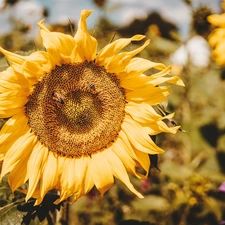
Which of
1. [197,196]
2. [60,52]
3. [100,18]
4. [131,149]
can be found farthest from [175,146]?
[60,52]

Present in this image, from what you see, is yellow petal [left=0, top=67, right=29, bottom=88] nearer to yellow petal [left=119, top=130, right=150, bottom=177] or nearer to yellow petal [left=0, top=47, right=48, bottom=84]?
yellow petal [left=0, top=47, right=48, bottom=84]

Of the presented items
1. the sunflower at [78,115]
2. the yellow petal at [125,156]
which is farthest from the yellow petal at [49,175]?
the yellow petal at [125,156]

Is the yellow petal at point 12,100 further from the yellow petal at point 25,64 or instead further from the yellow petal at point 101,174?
the yellow petal at point 101,174

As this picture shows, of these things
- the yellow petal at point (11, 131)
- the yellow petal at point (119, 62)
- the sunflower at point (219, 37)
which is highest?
the yellow petal at point (119, 62)

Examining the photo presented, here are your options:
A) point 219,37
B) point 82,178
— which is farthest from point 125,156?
point 219,37

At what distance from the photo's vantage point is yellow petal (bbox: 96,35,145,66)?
141cm

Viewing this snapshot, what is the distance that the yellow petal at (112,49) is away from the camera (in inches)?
55.4

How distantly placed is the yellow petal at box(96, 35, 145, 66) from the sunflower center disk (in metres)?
0.07

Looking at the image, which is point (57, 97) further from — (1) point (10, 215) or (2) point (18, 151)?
(1) point (10, 215)

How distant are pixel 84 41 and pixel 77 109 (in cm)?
35

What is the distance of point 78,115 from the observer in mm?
1666

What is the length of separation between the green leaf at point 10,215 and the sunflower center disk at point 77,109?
0.27 metres

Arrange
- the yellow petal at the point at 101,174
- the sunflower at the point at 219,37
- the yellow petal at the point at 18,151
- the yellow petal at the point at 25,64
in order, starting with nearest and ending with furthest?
the yellow petal at the point at 25,64
the yellow petal at the point at 18,151
the yellow petal at the point at 101,174
the sunflower at the point at 219,37

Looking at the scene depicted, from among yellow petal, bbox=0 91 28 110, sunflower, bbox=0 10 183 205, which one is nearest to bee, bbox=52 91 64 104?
sunflower, bbox=0 10 183 205
